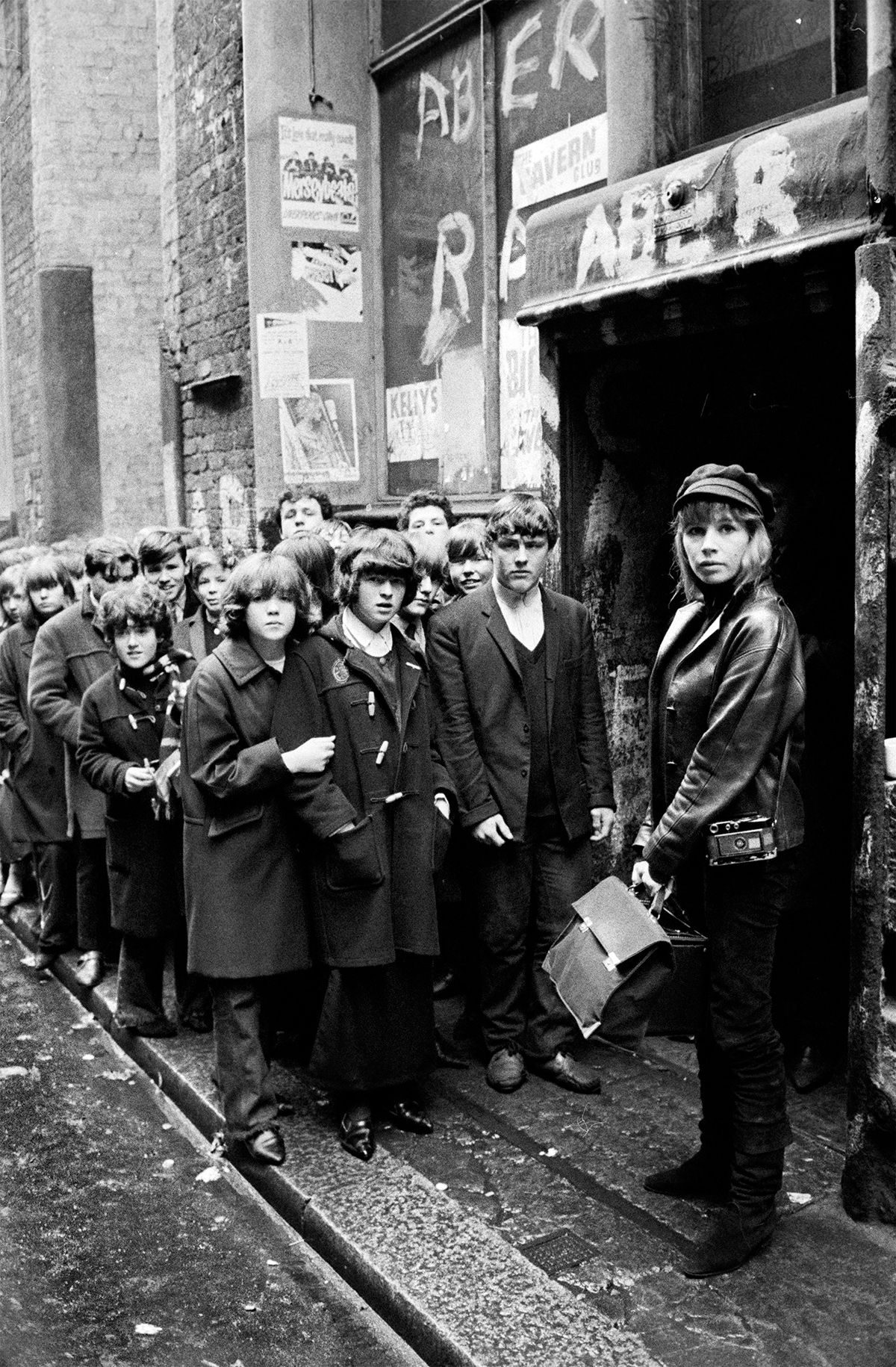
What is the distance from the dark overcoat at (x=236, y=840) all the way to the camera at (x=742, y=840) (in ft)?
4.71

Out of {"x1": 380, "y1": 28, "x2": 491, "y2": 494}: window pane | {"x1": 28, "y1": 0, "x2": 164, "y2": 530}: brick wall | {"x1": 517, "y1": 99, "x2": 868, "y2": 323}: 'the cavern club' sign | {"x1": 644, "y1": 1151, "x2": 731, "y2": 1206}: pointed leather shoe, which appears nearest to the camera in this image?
{"x1": 517, "y1": 99, "x2": 868, "y2": 323}: 'the cavern club' sign

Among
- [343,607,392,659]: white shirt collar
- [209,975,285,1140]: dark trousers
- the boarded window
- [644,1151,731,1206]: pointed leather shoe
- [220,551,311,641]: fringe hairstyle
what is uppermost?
the boarded window

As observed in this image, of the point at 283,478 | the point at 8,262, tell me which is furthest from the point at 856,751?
the point at 8,262

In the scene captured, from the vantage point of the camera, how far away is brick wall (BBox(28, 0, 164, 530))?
13000 millimetres

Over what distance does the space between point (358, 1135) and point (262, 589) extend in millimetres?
1765

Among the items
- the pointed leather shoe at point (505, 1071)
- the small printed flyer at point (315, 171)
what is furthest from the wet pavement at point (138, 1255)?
the small printed flyer at point (315, 171)

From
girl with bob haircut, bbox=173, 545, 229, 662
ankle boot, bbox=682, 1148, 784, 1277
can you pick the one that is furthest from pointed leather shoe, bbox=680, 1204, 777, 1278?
girl with bob haircut, bbox=173, 545, 229, 662

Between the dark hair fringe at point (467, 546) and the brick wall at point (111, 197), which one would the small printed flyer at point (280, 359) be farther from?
the brick wall at point (111, 197)

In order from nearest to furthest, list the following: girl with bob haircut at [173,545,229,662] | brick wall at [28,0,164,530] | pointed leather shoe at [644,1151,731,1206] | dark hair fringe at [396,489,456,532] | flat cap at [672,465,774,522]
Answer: flat cap at [672,465,774,522] → pointed leather shoe at [644,1151,731,1206] → dark hair fringe at [396,489,456,532] → girl with bob haircut at [173,545,229,662] → brick wall at [28,0,164,530]

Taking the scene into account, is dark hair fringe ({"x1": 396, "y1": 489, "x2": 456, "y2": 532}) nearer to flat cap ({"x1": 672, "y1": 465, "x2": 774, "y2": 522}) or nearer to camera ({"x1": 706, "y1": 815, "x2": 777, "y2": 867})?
flat cap ({"x1": 672, "y1": 465, "x2": 774, "y2": 522})

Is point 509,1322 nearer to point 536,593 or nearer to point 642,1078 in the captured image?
point 642,1078

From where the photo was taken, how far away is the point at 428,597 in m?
5.52

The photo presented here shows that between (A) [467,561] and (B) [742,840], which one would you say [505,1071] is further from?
(A) [467,561]

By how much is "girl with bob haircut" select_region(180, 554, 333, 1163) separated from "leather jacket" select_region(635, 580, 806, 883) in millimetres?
1194
